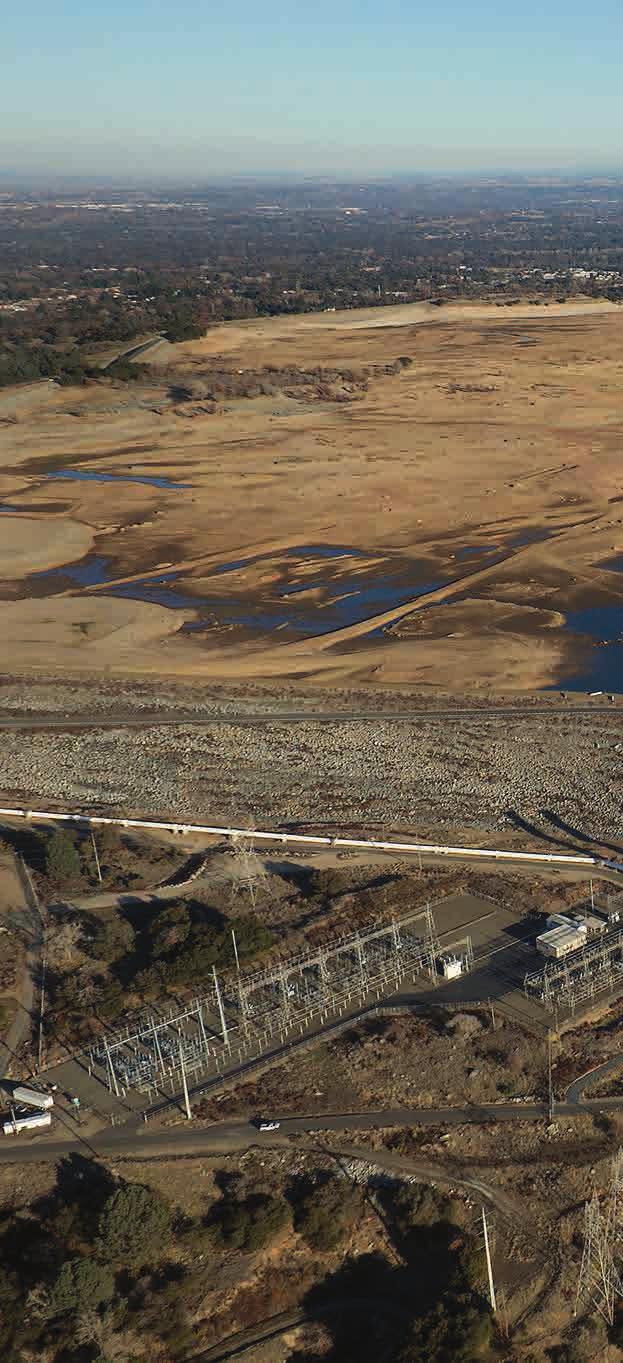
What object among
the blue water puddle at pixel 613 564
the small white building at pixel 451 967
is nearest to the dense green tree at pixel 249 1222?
the small white building at pixel 451 967

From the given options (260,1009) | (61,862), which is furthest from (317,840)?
(260,1009)

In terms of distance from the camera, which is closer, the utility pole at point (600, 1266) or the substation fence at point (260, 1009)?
the utility pole at point (600, 1266)

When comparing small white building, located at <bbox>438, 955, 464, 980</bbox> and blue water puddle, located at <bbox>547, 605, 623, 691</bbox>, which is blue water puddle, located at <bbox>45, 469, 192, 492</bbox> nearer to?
blue water puddle, located at <bbox>547, 605, 623, 691</bbox>

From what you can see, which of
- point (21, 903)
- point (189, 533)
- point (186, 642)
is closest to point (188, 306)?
point (189, 533)

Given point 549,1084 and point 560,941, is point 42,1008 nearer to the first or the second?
point 549,1084

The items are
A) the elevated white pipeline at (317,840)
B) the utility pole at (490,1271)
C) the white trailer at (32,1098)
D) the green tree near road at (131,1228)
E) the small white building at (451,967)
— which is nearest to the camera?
the utility pole at (490,1271)

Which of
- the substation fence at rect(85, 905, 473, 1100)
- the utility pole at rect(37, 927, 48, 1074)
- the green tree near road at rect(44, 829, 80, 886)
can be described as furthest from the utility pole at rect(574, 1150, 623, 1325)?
the green tree near road at rect(44, 829, 80, 886)

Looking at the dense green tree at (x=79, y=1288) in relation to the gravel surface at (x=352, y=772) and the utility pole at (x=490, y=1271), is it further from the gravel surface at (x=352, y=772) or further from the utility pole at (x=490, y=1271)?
the gravel surface at (x=352, y=772)

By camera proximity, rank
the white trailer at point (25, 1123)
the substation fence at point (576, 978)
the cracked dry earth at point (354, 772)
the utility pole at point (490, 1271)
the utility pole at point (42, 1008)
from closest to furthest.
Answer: the utility pole at point (490, 1271) → the white trailer at point (25, 1123) → the utility pole at point (42, 1008) → the substation fence at point (576, 978) → the cracked dry earth at point (354, 772)
